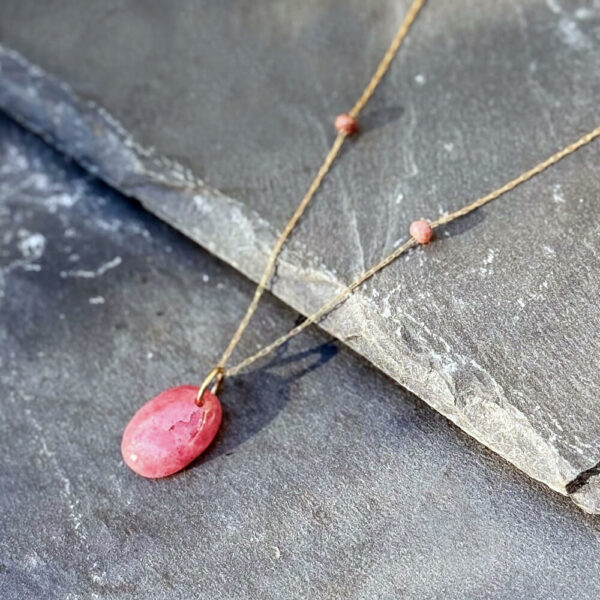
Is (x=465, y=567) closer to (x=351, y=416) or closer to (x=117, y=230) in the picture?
(x=351, y=416)

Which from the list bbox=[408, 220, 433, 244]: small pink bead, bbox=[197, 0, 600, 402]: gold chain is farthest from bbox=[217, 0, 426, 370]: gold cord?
bbox=[408, 220, 433, 244]: small pink bead

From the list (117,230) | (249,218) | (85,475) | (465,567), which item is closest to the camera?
(465,567)

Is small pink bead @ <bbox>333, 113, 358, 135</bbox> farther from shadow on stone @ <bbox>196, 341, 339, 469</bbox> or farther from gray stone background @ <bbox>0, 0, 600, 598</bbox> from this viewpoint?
shadow on stone @ <bbox>196, 341, 339, 469</bbox>

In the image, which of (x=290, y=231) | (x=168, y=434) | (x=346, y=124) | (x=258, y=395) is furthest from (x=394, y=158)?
(x=168, y=434)

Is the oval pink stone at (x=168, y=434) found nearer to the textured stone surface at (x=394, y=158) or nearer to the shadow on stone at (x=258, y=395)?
the shadow on stone at (x=258, y=395)

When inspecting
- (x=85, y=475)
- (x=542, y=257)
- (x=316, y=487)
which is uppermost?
(x=542, y=257)

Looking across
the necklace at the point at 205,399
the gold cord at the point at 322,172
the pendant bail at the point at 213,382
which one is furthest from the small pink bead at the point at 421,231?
the pendant bail at the point at 213,382

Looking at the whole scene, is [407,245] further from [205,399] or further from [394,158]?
[205,399]

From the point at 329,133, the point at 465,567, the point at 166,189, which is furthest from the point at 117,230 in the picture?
the point at 465,567
